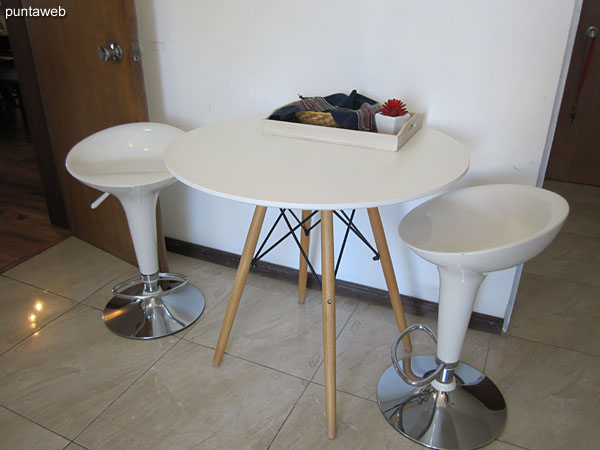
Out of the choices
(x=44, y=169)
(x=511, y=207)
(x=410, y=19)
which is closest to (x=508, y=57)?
(x=410, y=19)

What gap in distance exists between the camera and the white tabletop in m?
1.19

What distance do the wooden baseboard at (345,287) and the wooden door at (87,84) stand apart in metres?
0.29

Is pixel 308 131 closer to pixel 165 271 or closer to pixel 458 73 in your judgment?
pixel 458 73

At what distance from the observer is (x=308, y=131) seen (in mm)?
1576

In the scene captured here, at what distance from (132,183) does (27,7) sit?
1.13 metres

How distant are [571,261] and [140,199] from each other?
82.9 inches

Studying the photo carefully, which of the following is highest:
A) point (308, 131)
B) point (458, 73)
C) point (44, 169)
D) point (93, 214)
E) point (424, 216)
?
point (458, 73)

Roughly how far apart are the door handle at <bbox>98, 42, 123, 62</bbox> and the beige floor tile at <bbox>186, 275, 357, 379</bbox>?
1118 millimetres

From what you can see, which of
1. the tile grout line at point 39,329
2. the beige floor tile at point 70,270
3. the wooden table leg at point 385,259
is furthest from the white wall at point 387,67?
the tile grout line at point 39,329

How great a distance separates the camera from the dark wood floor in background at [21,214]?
8.43 feet

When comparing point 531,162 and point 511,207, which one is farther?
point 531,162

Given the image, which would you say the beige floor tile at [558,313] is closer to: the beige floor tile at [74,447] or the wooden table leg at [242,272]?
the wooden table leg at [242,272]

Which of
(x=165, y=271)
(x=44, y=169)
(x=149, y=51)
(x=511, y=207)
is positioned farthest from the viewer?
(x=44, y=169)

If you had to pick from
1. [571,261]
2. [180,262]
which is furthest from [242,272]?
[571,261]
